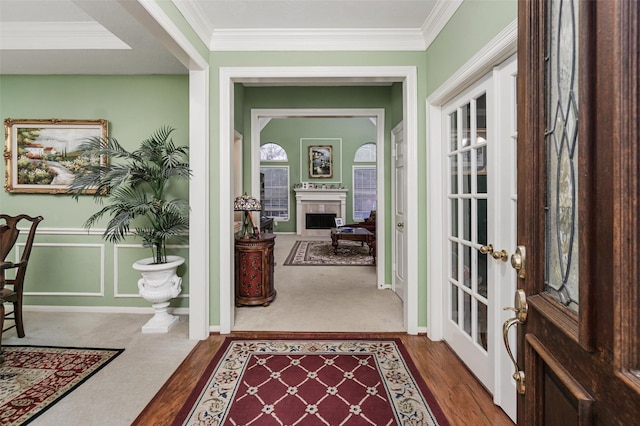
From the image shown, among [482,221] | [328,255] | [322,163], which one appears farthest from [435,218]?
[322,163]

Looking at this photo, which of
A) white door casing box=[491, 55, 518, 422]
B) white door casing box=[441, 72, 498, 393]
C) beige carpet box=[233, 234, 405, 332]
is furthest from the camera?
beige carpet box=[233, 234, 405, 332]

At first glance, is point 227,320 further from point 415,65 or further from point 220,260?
point 415,65

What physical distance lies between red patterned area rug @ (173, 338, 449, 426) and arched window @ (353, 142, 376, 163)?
8140 mm

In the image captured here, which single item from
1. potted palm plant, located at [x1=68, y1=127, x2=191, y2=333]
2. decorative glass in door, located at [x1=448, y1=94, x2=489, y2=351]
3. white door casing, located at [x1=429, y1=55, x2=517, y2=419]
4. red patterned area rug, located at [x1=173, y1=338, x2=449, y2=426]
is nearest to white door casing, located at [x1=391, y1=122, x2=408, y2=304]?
decorative glass in door, located at [x1=448, y1=94, x2=489, y2=351]

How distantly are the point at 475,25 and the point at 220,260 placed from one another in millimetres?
2521

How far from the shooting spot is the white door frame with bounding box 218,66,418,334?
2811 mm

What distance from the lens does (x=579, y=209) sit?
0.58 metres

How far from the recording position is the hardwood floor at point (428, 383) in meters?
1.77

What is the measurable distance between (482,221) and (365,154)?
27.9 ft

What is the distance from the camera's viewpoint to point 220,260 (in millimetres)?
2836

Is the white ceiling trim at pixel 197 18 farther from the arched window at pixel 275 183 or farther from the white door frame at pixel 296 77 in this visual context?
the arched window at pixel 275 183

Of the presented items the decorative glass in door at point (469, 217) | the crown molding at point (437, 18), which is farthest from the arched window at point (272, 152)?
the decorative glass in door at point (469, 217)

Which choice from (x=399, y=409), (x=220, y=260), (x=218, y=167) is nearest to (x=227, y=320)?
(x=220, y=260)

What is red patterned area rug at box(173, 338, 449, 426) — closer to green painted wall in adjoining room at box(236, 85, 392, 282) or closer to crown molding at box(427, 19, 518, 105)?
crown molding at box(427, 19, 518, 105)
